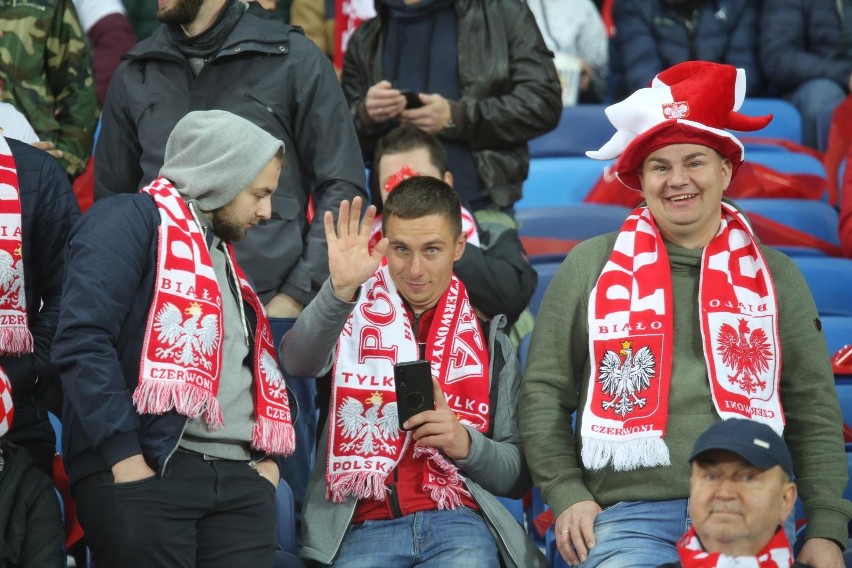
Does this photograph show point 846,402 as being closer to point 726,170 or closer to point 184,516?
point 726,170

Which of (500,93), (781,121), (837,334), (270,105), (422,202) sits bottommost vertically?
(837,334)

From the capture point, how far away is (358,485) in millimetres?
3123

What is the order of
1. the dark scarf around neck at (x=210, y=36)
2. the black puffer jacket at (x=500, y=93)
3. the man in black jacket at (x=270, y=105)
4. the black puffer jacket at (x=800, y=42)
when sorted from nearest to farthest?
1. the man in black jacket at (x=270, y=105)
2. the dark scarf around neck at (x=210, y=36)
3. the black puffer jacket at (x=500, y=93)
4. the black puffer jacket at (x=800, y=42)

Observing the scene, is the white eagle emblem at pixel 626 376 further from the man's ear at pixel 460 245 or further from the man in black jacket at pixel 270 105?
the man in black jacket at pixel 270 105

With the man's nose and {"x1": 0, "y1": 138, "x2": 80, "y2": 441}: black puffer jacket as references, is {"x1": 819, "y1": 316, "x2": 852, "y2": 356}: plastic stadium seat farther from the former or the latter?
{"x1": 0, "y1": 138, "x2": 80, "y2": 441}: black puffer jacket

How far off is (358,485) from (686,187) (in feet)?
3.66

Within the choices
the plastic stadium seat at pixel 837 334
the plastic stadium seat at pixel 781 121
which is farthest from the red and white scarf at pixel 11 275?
the plastic stadium seat at pixel 781 121

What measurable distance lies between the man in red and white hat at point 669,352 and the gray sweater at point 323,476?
110mm

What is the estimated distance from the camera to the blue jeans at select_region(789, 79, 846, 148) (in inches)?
236

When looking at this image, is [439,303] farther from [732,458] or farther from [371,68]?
[371,68]

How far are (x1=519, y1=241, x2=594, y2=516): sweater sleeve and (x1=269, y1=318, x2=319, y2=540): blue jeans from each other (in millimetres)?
671

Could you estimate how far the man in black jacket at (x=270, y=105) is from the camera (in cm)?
362

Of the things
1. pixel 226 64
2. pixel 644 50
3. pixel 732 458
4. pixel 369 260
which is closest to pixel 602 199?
pixel 644 50

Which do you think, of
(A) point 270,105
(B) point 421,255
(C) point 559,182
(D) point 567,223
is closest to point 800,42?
(C) point 559,182
